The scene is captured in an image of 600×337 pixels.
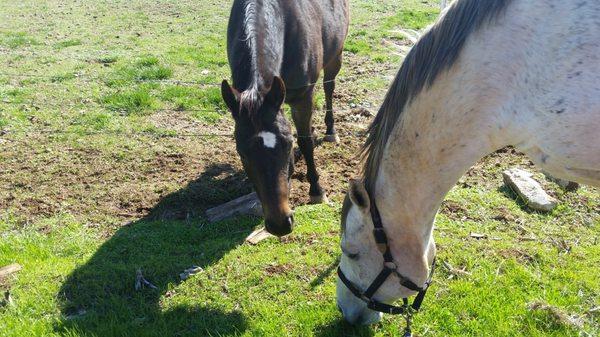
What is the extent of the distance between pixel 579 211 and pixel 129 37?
9.65 meters

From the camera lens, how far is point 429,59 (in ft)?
6.96

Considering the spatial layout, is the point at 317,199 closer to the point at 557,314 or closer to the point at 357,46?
the point at 557,314

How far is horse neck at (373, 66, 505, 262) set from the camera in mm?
2066

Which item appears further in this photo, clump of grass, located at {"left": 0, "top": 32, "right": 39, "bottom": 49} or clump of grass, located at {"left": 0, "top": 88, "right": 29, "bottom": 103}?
clump of grass, located at {"left": 0, "top": 32, "right": 39, "bottom": 49}

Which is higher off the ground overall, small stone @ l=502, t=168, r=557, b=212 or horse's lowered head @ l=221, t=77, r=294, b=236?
horse's lowered head @ l=221, t=77, r=294, b=236

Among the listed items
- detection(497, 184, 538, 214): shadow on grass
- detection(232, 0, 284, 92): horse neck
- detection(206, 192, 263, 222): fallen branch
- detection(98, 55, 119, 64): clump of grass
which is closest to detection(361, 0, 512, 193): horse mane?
detection(232, 0, 284, 92): horse neck

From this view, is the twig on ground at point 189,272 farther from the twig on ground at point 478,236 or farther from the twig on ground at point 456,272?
the twig on ground at point 478,236

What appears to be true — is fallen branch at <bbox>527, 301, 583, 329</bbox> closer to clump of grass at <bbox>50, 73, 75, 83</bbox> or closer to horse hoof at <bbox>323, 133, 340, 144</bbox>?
horse hoof at <bbox>323, 133, 340, 144</bbox>

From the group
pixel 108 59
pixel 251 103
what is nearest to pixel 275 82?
pixel 251 103

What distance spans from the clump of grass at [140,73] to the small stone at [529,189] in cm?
568

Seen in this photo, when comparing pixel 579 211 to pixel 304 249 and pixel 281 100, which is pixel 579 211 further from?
pixel 281 100

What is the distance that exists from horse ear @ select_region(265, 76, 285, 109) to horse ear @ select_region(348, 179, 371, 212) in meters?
1.26

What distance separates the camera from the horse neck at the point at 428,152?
2066 mm

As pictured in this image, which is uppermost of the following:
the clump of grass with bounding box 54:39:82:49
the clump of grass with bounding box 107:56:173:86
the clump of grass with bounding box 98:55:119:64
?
the clump of grass with bounding box 107:56:173:86
